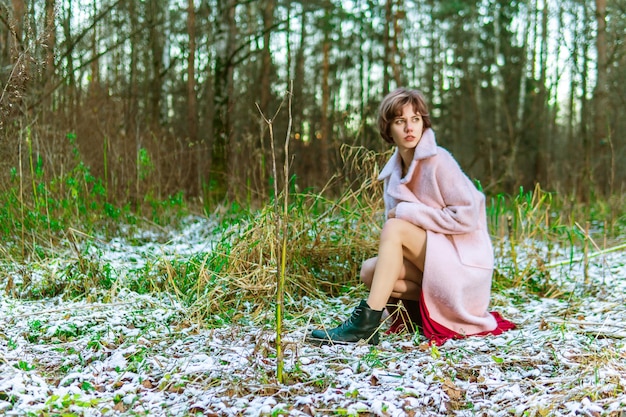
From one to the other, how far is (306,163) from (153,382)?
8765 mm

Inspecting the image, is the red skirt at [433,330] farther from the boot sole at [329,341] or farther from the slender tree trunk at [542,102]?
the slender tree trunk at [542,102]

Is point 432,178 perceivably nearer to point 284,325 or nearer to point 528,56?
point 284,325

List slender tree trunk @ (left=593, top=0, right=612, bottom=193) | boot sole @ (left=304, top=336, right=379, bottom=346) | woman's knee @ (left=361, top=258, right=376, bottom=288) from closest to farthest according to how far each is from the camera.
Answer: boot sole @ (left=304, top=336, right=379, bottom=346)
woman's knee @ (left=361, top=258, right=376, bottom=288)
slender tree trunk @ (left=593, top=0, right=612, bottom=193)

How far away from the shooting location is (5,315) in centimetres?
271

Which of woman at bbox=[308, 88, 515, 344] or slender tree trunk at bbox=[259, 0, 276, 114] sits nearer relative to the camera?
woman at bbox=[308, 88, 515, 344]

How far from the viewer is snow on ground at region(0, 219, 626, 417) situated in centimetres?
185

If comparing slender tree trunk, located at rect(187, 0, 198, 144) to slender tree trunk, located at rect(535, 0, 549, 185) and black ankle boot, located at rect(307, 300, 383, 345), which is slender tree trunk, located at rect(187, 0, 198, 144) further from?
slender tree trunk, located at rect(535, 0, 549, 185)

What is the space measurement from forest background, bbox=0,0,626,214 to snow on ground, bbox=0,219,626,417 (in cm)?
92

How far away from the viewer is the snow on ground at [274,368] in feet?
6.07

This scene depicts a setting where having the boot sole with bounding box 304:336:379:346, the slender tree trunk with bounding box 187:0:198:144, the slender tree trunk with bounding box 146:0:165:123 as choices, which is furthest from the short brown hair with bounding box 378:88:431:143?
the slender tree trunk with bounding box 146:0:165:123

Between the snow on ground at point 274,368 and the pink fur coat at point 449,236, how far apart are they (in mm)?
136

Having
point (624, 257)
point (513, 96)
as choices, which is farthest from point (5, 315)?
point (513, 96)

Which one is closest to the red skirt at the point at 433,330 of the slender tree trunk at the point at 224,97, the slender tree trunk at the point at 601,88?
the slender tree trunk at the point at 224,97

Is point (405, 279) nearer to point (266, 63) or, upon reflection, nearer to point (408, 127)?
point (408, 127)
